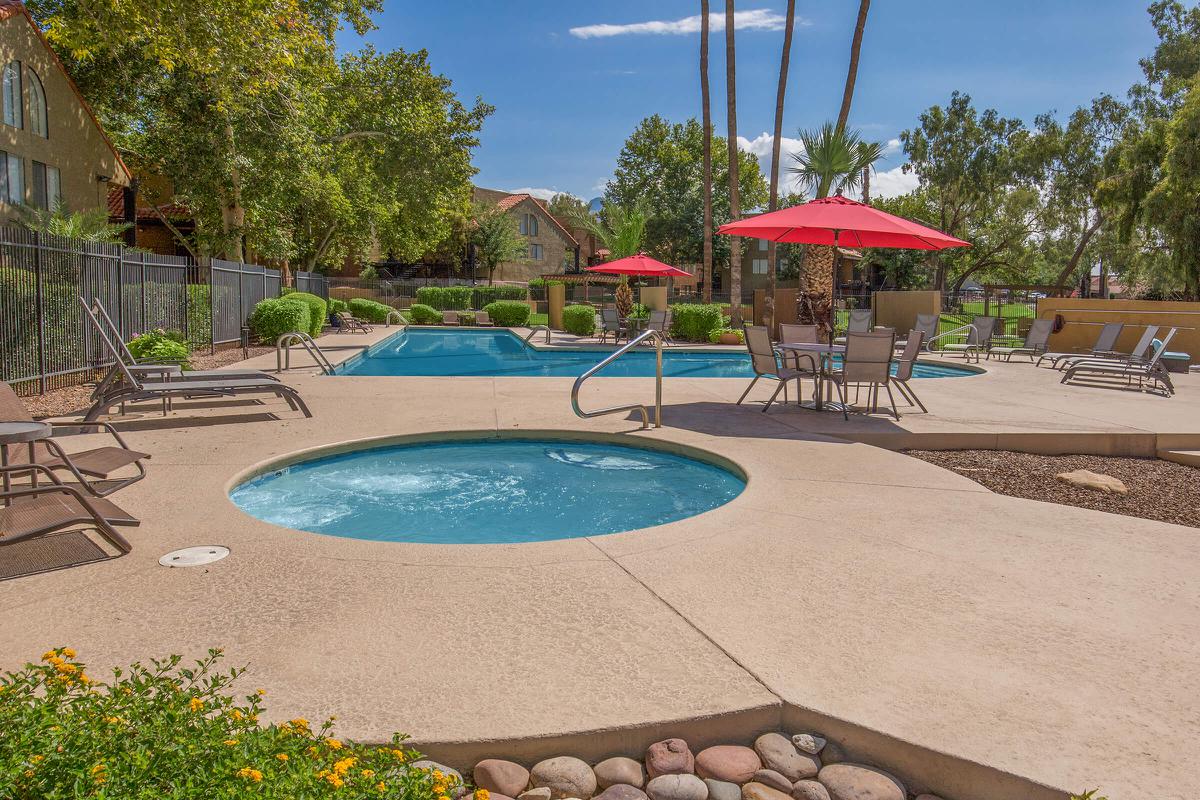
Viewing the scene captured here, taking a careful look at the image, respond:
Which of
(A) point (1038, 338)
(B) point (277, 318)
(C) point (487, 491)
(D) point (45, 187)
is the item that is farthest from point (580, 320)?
(C) point (487, 491)

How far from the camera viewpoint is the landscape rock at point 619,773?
242cm

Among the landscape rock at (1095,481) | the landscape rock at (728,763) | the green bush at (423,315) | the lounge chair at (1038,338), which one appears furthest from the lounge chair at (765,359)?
the green bush at (423,315)

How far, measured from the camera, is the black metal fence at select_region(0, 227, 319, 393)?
9703 millimetres

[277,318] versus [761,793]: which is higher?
[277,318]

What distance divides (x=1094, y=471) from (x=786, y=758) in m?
5.79

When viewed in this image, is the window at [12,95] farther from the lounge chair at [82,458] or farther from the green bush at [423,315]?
the lounge chair at [82,458]

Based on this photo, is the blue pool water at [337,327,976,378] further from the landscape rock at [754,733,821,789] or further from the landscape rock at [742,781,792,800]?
the landscape rock at [742,781,792,800]

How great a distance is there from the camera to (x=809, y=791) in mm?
2379

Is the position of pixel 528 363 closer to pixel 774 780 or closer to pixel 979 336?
pixel 979 336

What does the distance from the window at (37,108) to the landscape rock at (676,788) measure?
25807mm

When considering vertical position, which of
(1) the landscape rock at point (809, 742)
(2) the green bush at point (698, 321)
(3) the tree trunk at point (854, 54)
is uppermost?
(3) the tree trunk at point (854, 54)

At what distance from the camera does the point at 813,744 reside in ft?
8.43

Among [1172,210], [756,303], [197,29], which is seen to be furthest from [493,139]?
[1172,210]

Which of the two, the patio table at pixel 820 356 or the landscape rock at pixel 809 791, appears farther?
the patio table at pixel 820 356
